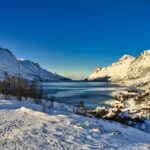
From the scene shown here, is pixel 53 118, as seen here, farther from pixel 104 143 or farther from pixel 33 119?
pixel 104 143

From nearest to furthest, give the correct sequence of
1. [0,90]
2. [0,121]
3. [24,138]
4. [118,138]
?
[24,138] < [118,138] < [0,121] < [0,90]

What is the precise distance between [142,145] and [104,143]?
1.44 metres

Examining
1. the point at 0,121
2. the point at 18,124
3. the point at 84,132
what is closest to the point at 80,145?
the point at 84,132

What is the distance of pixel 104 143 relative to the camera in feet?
38.0

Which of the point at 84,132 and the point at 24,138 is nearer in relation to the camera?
the point at 24,138

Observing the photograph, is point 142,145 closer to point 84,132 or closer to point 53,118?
point 84,132

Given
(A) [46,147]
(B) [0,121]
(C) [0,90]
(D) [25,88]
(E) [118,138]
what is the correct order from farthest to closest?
(D) [25,88] → (C) [0,90] → (B) [0,121] → (E) [118,138] → (A) [46,147]

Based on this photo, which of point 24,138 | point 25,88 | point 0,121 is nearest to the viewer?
point 24,138

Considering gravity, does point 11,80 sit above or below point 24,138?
above

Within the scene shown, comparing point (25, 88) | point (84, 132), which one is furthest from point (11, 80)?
point (84, 132)

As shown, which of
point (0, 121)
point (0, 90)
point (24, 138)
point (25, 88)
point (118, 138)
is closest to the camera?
point (24, 138)

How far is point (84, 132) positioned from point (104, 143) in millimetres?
1393

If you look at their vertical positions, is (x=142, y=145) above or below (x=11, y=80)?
below

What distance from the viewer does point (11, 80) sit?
35.9 m
